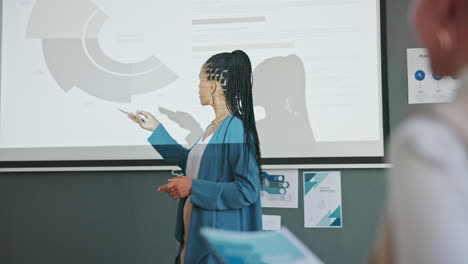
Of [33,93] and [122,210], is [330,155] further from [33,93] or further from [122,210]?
[33,93]

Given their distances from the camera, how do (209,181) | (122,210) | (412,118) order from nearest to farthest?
(412,118) < (209,181) < (122,210)

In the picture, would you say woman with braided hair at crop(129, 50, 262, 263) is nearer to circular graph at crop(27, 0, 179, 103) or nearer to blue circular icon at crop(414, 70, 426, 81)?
circular graph at crop(27, 0, 179, 103)

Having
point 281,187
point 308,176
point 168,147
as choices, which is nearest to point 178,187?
point 168,147

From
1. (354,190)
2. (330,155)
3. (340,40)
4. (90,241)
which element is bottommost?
(90,241)

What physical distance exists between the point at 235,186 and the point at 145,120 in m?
0.52

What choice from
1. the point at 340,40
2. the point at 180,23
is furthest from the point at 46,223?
the point at 340,40

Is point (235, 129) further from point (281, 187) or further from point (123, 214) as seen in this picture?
point (123, 214)

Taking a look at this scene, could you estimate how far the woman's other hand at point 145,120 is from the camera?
235 cm

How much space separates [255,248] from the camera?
0.46m

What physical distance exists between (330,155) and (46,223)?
1.34 metres

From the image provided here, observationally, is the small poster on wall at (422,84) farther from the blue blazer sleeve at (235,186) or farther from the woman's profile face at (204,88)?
the woman's profile face at (204,88)

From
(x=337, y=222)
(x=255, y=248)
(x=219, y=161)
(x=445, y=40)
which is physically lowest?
(x=337, y=222)

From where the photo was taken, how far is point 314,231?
2.25m

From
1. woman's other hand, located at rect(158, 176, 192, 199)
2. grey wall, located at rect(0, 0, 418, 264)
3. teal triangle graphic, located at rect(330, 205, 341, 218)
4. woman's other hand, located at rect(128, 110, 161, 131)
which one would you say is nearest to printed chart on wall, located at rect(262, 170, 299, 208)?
grey wall, located at rect(0, 0, 418, 264)
